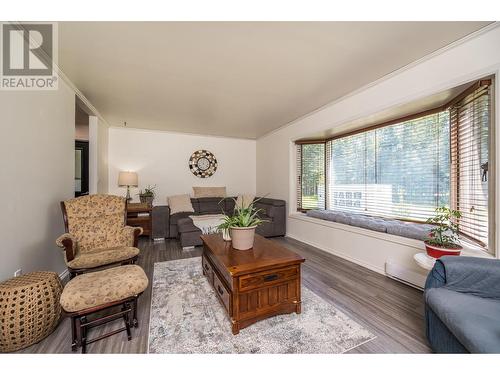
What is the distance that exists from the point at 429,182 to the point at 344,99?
1.59m

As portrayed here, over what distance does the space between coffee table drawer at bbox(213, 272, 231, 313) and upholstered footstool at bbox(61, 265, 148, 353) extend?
0.61 meters

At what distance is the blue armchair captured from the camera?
3.25ft

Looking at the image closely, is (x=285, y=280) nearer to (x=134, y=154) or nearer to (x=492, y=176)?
(x=492, y=176)

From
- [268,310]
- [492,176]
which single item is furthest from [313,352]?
[492,176]

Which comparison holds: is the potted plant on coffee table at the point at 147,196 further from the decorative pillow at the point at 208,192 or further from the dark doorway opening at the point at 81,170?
the dark doorway opening at the point at 81,170

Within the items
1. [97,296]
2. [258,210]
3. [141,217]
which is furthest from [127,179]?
[97,296]

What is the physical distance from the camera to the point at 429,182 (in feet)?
8.48

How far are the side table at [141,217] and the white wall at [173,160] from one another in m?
0.82

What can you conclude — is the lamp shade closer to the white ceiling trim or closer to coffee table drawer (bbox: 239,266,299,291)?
coffee table drawer (bbox: 239,266,299,291)

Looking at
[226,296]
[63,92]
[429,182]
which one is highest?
[63,92]

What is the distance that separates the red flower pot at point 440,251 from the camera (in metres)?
1.68

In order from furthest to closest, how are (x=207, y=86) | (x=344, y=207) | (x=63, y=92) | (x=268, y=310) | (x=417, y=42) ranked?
1. (x=344, y=207)
2. (x=207, y=86)
3. (x=63, y=92)
4. (x=417, y=42)
5. (x=268, y=310)

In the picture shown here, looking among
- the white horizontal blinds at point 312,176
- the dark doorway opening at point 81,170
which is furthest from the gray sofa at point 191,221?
the dark doorway opening at point 81,170

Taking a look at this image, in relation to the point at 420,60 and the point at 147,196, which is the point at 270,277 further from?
the point at 147,196
